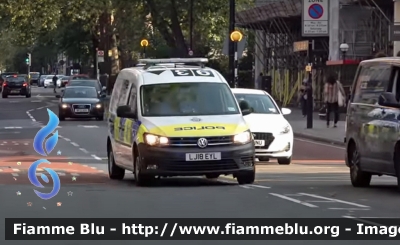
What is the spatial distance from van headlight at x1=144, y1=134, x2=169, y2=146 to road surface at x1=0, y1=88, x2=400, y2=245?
0.68 metres

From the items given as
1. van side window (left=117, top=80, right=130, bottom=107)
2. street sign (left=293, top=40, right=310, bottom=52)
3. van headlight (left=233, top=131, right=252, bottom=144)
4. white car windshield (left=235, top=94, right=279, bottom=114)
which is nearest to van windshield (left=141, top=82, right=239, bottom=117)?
van headlight (left=233, top=131, right=252, bottom=144)

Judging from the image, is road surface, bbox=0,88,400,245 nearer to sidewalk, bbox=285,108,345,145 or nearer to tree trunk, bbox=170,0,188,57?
sidewalk, bbox=285,108,345,145

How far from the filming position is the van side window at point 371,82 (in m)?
17.1

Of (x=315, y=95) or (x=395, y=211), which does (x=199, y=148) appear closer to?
(x=395, y=211)

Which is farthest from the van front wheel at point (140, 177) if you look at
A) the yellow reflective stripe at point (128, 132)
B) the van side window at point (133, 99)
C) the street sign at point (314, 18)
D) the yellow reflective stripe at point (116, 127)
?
the street sign at point (314, 18)

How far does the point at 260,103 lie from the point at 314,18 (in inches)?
474

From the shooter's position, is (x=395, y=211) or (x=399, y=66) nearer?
(x=395, y=211)

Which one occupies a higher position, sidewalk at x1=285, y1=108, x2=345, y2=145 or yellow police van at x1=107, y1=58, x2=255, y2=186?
yellow police van at x1=107, y1=58, x2=255, y2=186

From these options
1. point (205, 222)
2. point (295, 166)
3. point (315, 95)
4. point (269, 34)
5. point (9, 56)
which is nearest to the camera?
point (205, 222)

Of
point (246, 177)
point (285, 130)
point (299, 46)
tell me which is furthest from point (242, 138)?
point (299, 46)

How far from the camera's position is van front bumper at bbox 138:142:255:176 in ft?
56.3

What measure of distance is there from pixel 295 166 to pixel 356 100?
5592 millimetres

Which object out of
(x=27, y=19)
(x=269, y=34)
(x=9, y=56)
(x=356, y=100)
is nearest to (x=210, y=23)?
(x=269, y=34)

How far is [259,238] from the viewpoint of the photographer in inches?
443
